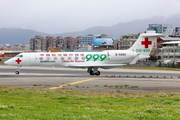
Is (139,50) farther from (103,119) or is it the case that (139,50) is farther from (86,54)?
(103,119)

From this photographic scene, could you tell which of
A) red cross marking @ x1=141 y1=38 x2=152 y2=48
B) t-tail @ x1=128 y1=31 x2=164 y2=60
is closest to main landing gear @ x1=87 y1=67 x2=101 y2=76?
t-tail @ x1=128 y1=31 x2=164 y2=60

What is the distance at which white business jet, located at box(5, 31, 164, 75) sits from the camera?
42.2 meters

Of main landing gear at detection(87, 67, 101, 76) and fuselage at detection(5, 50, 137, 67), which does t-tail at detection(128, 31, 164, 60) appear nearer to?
fuselage at detection(5, 50, 137, 67)

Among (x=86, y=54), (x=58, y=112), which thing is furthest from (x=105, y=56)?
(x=58, y=112)

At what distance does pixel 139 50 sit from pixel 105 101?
2800 cm

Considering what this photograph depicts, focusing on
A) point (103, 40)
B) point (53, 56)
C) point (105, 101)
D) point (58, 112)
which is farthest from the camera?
point (103, 40)

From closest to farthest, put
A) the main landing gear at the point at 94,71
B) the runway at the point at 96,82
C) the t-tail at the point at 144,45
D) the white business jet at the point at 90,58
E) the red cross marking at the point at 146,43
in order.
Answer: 1. the runway at the point at 96,82
2. the white business jet at the point at 90,58
3. the main landing gear at the point at 94,71
4. the t-tail at the point at 144,45
5. the red cross marking at the point at 146,43

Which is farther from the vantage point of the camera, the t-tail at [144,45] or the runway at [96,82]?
the t-tail at [144,45]

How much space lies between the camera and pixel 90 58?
43.1 metres

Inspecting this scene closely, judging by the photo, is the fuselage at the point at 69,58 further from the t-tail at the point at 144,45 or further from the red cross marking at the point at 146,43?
the red cross marking at the point at 146,43

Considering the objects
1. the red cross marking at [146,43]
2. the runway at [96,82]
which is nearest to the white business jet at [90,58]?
the red cross marking at [146,43]

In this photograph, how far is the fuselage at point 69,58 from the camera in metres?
42.2

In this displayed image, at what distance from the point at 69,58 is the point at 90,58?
2950 millimetres

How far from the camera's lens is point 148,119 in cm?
1151
